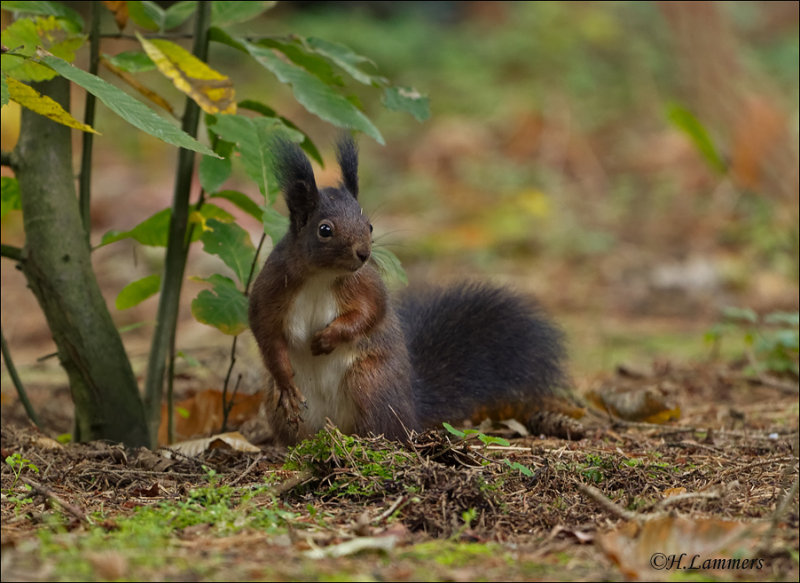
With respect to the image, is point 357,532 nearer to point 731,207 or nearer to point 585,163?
point 731,207

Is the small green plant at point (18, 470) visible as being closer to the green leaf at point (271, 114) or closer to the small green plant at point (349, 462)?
the small green plant at point (349, 462)

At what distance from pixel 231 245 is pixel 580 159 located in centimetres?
779

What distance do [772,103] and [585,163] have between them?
3.82m

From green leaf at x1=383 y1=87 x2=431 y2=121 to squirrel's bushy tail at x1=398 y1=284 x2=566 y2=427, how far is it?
2.24 ft

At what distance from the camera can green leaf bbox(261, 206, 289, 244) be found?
110 inches

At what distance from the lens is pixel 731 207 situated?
8.80m

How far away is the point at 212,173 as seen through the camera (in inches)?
114

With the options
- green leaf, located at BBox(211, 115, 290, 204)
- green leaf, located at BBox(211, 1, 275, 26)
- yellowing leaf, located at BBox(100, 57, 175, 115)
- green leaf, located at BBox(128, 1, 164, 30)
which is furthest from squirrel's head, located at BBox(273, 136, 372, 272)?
green leaf, located at BBox(128, 1, 164, 30)

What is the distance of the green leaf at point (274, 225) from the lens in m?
2.80

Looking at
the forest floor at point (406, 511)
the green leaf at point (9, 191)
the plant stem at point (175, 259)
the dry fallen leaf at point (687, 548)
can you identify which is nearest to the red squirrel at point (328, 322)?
the forest floor at point (406, 511)

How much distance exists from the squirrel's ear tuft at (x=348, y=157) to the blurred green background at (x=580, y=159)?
1.31m

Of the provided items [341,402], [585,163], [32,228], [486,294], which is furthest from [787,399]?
[585,163]

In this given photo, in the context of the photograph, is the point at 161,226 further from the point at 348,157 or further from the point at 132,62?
the point at 348,157

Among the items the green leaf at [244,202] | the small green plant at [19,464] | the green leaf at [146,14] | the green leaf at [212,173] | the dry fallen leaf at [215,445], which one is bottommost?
the dry fallen leaf at [215,445]
